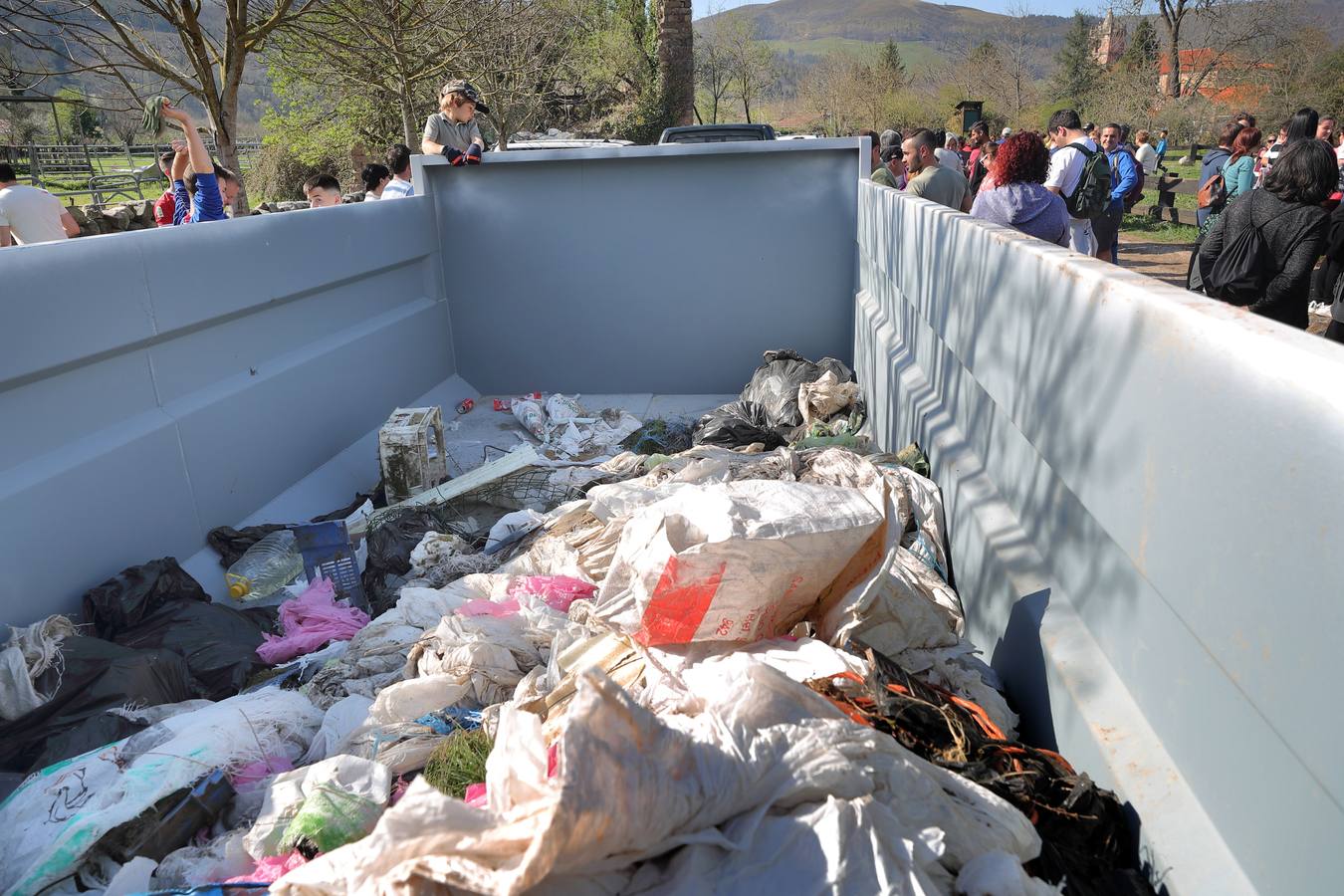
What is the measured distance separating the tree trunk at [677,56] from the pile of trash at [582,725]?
14773mm

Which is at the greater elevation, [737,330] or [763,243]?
[763,243]

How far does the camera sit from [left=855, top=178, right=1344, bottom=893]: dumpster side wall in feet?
4.33

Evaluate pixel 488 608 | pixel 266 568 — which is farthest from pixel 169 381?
pixel 488 608

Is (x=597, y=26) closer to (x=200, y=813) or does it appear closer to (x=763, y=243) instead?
(x=763, y=243)

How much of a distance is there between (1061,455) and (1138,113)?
3324 centimetres

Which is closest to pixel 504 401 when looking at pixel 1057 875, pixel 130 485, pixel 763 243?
pixel 763 243

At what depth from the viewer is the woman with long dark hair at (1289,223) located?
518 centimetres

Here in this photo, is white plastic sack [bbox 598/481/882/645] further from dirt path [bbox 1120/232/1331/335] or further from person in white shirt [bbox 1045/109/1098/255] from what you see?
dirt path [bbox 1120/232/1331/335]

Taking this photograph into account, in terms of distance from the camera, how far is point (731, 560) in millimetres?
2471

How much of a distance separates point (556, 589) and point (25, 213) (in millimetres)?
6177

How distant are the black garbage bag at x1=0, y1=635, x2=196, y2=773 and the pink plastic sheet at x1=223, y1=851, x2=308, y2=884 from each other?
112cm

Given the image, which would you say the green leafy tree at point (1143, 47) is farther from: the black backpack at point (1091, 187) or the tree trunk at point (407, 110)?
the black backpack at point (1091, 187)

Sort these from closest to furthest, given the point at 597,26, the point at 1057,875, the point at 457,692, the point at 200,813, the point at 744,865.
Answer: the point at 744,865
the point at 1057,875
the point at 200,813
the point at 457,692
the point at 597,26

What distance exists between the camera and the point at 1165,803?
1.75 metres
